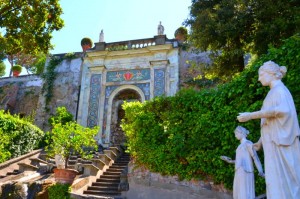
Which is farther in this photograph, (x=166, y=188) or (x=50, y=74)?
(x=50, y=74)

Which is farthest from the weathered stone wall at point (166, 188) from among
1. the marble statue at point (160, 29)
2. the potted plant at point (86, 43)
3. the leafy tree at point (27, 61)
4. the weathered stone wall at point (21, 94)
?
the leafy tree at point (27, 61)

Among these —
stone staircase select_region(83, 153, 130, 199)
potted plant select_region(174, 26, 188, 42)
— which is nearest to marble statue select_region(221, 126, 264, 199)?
stone staircase select_region(83, 153, 130, 199)

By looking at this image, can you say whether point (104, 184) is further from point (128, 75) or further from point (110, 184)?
point (128, 75)

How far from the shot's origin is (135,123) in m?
10.0

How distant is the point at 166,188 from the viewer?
9.02 metres

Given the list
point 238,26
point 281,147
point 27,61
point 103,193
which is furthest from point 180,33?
point 27,61

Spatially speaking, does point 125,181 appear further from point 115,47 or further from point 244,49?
point 115,47

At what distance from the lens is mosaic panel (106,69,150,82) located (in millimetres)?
18703

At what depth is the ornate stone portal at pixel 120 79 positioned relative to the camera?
59.8 feet

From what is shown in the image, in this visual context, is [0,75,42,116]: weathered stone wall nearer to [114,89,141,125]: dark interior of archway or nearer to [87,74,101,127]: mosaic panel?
[87,74,101,127]: mosaic panel

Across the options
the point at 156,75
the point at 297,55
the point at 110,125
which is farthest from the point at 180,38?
the point at 297,55

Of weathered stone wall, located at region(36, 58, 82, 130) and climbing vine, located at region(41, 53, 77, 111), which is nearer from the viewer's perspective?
weathered stone wall, located at region(36, 58, 82, 130)

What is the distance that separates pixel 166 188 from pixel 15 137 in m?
8.50

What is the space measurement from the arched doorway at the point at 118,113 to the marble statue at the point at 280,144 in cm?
1488
